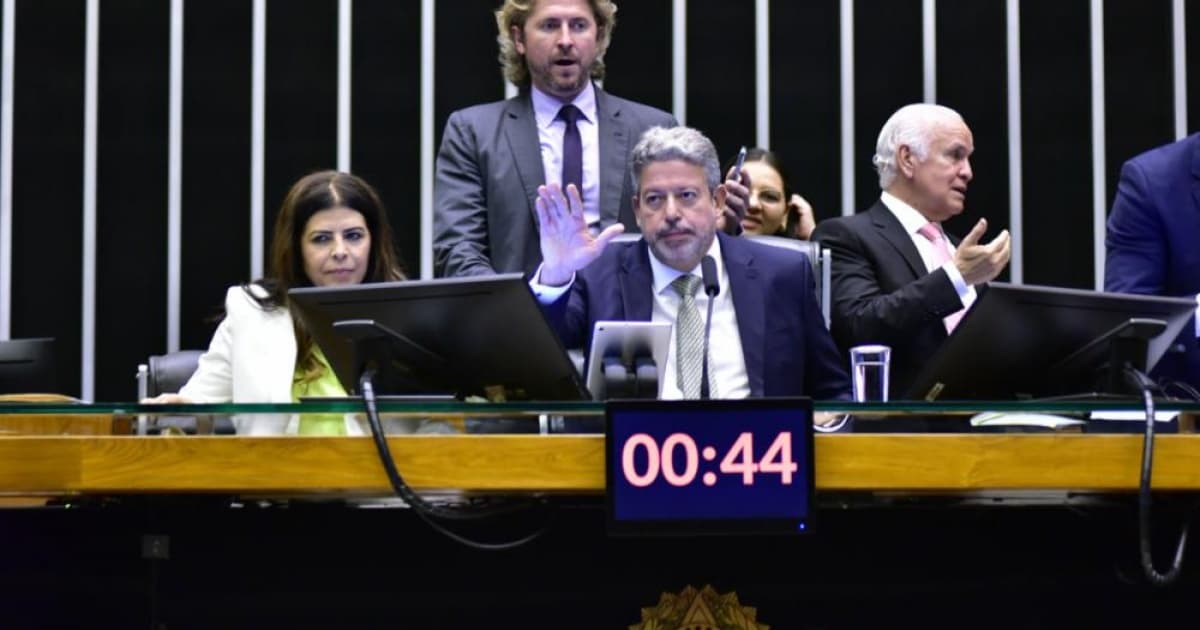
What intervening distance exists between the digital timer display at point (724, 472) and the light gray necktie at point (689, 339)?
3.73ft

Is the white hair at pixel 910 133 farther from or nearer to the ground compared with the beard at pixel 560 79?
nearer to the ground

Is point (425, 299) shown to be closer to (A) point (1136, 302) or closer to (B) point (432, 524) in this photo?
(B) point (432, 524)

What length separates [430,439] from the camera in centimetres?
193

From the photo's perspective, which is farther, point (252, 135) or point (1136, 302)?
point (252, 135)

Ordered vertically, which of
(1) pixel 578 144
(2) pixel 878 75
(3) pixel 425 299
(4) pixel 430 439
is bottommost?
(4) pixel 430 439

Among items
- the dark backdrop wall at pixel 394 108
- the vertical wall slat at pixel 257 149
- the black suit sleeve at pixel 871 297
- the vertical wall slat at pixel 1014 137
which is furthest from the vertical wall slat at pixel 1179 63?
the vertical wall slat at pixel 257 149

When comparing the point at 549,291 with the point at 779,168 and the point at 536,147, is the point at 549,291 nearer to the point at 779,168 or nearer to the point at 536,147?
the point at 536,147

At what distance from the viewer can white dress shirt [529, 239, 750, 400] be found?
3.25 m

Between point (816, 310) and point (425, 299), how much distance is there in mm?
1324

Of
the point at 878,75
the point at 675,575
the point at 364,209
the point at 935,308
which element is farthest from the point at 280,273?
the point at 878,75

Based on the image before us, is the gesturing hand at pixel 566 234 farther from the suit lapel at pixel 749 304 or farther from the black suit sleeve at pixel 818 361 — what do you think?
the black suit sleeve at pixel 818 361

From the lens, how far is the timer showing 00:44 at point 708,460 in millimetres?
1892

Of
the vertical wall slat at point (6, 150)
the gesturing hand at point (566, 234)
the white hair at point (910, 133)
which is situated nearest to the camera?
the gesturing hand at point (566, 234)

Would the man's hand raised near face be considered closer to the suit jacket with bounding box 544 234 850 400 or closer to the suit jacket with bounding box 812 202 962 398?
the suit jacket with bounding box 812 202 962 398
